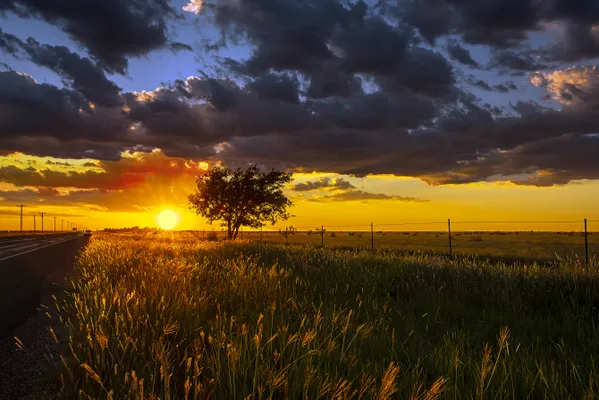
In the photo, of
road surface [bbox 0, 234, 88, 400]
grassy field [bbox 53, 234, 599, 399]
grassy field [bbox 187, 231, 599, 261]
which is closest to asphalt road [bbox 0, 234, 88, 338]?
road surface [bbox 0, 234, 88, 400]

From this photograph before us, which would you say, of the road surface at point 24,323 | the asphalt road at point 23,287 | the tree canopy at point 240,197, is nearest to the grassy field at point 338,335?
the road surface at point 24,323

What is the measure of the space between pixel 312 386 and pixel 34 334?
6.08 metres

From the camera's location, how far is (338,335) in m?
3.99

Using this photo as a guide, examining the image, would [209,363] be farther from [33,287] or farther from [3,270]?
[3,270]

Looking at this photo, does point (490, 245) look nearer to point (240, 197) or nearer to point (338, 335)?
point (240, 197)

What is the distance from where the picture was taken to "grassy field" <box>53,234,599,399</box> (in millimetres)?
3295

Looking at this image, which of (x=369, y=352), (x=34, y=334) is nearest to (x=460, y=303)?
(x=369, y=352)

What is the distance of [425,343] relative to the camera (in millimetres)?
5234

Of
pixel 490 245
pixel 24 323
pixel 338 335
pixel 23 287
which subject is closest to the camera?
pixel 338 335

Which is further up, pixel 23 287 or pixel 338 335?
pixel 338 335

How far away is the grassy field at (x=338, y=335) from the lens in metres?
3.29

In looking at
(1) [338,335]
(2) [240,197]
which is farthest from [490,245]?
(1) [338,335]

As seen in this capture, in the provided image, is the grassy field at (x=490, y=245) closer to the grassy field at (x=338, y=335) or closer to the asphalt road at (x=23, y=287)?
the grassy field at (x=338, y=335)

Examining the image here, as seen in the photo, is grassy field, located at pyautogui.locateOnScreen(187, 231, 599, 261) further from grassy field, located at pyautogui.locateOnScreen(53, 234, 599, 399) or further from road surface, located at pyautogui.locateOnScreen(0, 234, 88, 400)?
road surface, located at pyautogui.locateOnScreen(0, 234, 88, 400)
